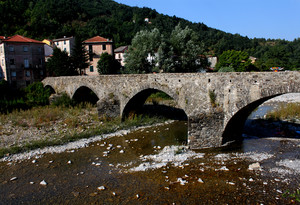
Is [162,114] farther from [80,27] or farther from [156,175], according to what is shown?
[80,27]

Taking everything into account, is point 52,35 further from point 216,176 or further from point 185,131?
point 216,176

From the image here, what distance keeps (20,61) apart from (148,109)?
23.2m

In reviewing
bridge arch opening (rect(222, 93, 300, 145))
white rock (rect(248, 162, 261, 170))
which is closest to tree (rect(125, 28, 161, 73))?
bridge arch opening (rect(222, 93, 300, 145))

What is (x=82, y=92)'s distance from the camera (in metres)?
24.0

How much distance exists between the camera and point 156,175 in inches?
355

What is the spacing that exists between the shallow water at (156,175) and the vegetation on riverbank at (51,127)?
1.83m

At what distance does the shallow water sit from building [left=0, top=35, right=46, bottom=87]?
1053 inches

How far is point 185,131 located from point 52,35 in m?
61.0

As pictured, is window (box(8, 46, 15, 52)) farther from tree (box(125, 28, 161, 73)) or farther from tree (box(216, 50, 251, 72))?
tree (box(216, 50, 251, 72))

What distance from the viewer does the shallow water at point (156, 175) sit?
24.7 feet

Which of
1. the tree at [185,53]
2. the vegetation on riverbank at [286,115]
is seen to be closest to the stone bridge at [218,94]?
the vegetation on riverbank at [286,115]

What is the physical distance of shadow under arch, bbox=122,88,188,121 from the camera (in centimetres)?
1707

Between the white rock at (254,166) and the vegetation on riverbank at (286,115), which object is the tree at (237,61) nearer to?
the vegetation on riverbank at (286,115)

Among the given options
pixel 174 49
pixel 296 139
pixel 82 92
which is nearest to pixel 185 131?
pixel 296 139
